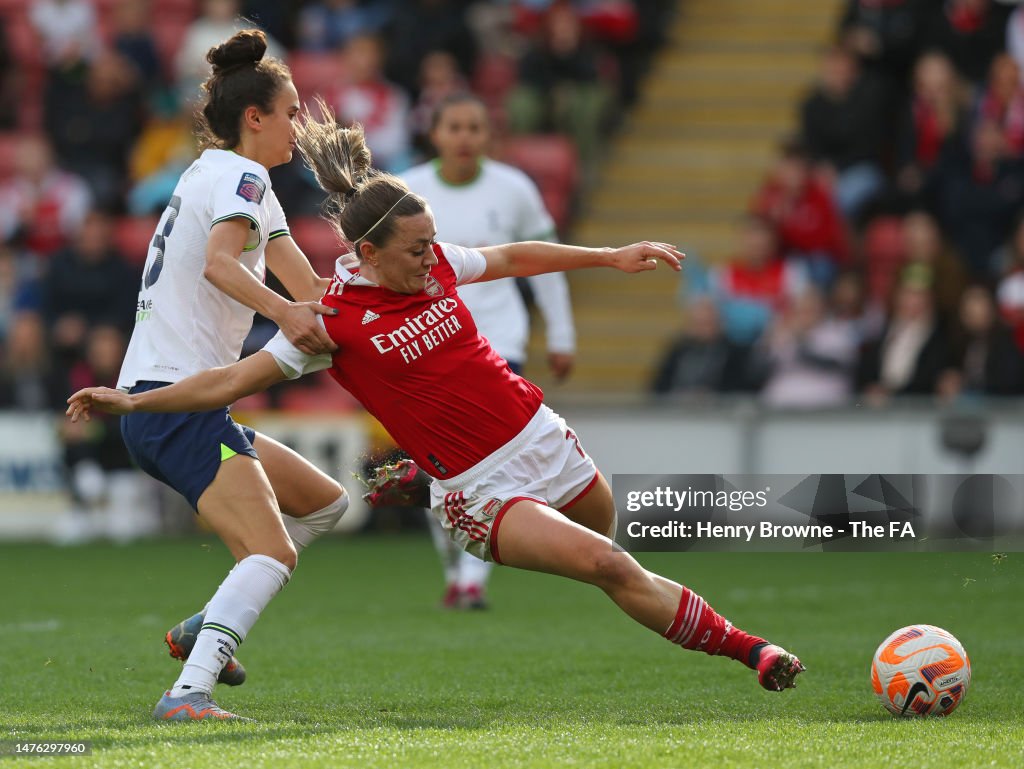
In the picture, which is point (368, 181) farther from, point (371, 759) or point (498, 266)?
point (371, 759)

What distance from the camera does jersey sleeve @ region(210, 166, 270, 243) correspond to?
5.81 m

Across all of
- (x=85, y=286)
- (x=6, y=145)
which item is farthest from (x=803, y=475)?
(x=6, y=145)

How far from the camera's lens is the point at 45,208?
669 inches

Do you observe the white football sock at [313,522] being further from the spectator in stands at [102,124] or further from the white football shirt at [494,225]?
the spectator in stands at [102,124]

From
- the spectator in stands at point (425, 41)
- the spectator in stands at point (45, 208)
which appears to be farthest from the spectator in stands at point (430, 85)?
the spectator in stands at point (45, 208)

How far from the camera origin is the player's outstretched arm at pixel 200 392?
555 centimetres

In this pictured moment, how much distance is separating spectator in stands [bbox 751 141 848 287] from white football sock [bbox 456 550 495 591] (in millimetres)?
6209

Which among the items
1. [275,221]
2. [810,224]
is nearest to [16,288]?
[810,224]

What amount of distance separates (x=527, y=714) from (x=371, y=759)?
104 centimetres

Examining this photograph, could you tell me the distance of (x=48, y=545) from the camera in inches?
548

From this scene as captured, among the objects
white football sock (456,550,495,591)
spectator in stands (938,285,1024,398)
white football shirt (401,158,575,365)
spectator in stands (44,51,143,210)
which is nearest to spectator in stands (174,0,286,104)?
spectator in stands (44,51,143,210)

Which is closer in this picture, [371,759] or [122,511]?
[371,759]

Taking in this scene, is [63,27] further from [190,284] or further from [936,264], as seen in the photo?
[190,284]

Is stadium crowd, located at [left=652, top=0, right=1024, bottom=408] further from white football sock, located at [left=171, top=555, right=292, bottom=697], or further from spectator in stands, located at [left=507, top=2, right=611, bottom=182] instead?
white football sock, located at [left=171, top=555, right=292, bottom=697]
